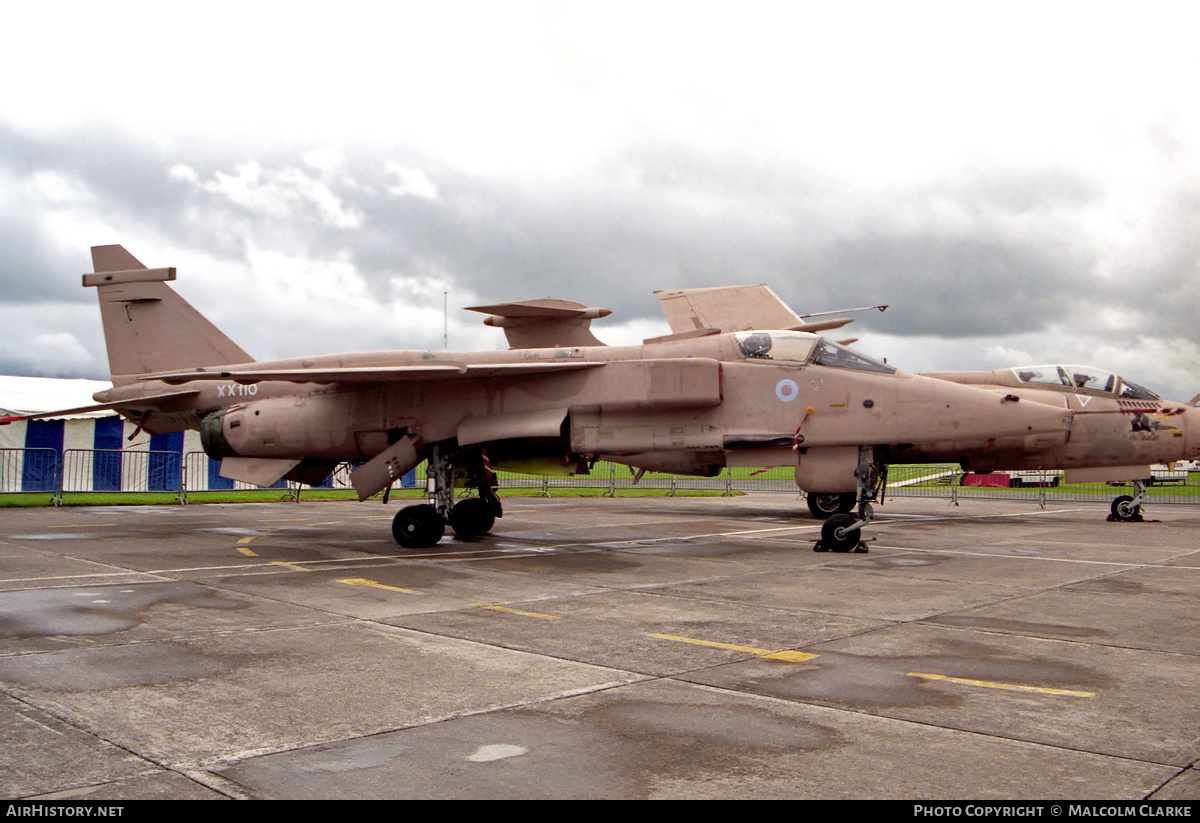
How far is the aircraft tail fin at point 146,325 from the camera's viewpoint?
47.8 ft

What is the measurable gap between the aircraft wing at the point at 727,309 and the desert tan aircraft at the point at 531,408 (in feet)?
24.1

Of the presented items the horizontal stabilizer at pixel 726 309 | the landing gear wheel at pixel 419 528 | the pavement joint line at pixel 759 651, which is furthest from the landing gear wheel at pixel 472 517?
the pavement joint line at pixel 759 651

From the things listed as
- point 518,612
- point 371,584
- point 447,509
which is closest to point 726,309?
point 447,509

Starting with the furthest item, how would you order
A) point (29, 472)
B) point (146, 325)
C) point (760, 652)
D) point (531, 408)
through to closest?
1. point (29, 472)
2. point (146, 325)
3. point (531, 408)
4. point (760, 652)

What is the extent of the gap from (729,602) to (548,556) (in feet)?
13.5

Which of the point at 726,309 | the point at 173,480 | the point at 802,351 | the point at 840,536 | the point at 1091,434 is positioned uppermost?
the point at 726,309

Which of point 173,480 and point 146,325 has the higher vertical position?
point 146,325

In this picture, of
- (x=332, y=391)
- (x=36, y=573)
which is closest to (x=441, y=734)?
(x=36, y=573)

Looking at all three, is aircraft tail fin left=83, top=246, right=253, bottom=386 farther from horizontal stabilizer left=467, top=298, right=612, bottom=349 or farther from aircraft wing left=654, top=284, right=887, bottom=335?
aircraft wing left=654, top=284, right=887, bottom=335

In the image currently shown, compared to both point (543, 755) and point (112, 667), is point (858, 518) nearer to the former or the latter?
point (543, 755)

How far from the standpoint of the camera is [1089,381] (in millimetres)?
16969

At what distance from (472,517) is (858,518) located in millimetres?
6123

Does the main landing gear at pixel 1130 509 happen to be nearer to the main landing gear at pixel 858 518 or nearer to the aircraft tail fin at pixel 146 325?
the main landing gear at pixel 858 518

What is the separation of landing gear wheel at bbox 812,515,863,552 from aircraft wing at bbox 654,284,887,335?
9.45m
